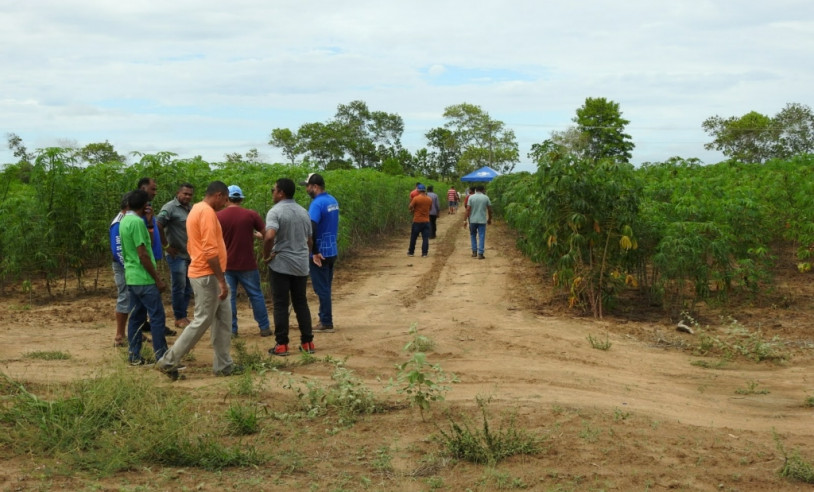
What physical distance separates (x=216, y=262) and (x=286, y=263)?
1.31 meters

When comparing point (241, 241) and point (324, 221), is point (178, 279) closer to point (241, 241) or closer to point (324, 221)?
point (241, 241)

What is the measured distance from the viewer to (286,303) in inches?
308

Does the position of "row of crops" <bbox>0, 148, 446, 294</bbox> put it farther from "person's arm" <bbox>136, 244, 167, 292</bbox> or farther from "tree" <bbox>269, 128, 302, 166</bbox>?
"tree" <bbox>269, 128, 302, 166</bbox>

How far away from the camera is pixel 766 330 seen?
30.5 feet

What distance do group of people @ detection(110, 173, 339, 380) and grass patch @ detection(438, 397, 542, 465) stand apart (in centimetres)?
268

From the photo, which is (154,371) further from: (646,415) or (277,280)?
(646,415)

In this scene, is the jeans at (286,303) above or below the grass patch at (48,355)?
above

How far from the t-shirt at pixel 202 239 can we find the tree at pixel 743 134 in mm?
52256

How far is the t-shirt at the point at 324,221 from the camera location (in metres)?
8.79

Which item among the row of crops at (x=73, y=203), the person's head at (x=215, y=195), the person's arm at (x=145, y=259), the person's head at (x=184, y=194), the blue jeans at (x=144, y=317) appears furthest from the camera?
the row of crops at (x=73, y=203)

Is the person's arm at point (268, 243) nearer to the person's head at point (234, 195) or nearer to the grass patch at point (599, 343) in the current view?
the person's head at point (234, 195)

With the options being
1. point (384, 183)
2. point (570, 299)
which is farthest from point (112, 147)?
point (570, 299)

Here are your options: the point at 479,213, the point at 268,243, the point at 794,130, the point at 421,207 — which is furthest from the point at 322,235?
the point at 794,130

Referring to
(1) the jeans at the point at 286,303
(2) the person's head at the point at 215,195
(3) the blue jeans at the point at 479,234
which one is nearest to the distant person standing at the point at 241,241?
(1) the jeans at the point at 286,303
